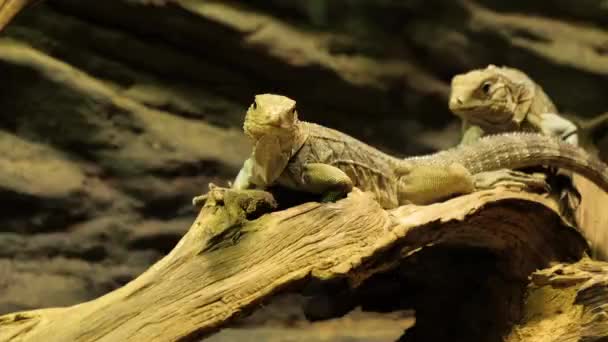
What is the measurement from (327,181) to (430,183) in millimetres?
881

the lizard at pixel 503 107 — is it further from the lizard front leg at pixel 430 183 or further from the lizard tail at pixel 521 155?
the lizard front leg at pixel 430 183

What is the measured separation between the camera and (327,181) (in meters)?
3.46

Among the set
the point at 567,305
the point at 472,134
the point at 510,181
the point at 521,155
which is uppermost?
the point at 472,134

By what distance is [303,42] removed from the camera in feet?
22.8

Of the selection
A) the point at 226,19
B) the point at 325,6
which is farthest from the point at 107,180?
the point at 325,6

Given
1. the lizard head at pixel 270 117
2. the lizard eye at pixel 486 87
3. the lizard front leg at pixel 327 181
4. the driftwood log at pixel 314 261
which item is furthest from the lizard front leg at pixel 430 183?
the lizard eye at pixel 486 87

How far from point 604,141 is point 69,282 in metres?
4.83

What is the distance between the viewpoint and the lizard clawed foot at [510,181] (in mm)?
4297

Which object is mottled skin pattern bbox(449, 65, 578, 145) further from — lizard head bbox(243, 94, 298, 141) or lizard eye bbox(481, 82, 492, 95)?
lizard head bbox(243, 94, 298, 141)

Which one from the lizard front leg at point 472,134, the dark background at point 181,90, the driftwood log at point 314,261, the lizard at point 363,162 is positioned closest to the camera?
the driftwood log at point 314,261

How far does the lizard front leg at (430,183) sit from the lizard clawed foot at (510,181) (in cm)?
20

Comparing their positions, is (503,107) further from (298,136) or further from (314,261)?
(314,261)

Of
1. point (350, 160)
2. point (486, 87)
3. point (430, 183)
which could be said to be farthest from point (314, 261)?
point (486, 87)

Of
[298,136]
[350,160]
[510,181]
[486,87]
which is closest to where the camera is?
[298,136]
